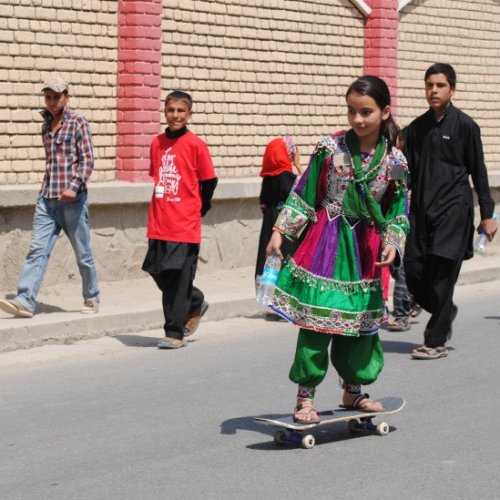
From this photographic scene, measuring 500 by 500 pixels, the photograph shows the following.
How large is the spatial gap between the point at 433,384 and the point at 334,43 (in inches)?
333

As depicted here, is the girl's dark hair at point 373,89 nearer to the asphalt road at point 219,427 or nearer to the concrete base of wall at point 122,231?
the asphalt road at point 219,427

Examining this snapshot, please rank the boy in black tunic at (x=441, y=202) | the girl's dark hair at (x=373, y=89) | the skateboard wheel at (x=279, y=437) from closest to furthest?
the girl's dark hair at (x=373, y=89)
the skateboard wheel at (x=279, y=437)
the boy in black tunic at (x=441, y=202)

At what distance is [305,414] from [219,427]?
2.49 feet

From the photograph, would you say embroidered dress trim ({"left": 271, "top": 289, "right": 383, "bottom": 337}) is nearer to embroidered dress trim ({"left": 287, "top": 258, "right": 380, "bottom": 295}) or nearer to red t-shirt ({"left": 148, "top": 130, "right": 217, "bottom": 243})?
embroidered dress trim ({"left": 287, "top": 258, "right": 380, "bottom": 295})

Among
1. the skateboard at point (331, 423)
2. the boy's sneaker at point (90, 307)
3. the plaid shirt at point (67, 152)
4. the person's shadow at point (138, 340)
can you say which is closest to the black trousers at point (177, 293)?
the person's shadow at point (138, 340)

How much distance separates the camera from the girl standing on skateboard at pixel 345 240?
267 inches

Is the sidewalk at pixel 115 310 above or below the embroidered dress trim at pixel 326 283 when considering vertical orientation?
below

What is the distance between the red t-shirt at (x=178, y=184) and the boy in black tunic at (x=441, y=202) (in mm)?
1520

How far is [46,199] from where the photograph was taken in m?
11.0

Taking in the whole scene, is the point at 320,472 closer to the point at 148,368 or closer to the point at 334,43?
the point at 148,368

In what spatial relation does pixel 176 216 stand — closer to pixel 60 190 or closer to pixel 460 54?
pixel 60 190

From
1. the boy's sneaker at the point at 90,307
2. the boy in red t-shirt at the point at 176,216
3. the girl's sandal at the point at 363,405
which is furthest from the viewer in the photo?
the boy's sneaker at the point at 90,307

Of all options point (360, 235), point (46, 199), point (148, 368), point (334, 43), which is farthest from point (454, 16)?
point (360, 235)

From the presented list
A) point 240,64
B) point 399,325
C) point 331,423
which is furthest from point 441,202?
point 240,64
